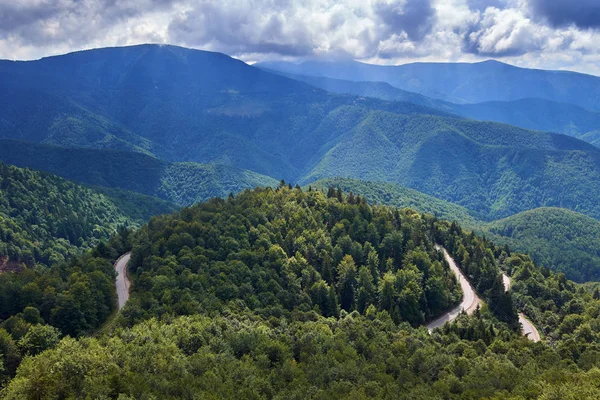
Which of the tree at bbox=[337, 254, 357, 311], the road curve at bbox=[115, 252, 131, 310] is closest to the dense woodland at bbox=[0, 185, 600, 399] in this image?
the tree at bbox=[337, 254, 357, 311]

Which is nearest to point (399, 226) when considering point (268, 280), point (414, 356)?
point (268, 280)

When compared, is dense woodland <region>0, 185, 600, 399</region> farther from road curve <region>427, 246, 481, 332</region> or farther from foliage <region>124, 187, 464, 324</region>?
road curve <region>427, 246, 481, 332</region>

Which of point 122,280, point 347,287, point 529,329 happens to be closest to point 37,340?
point 122,280

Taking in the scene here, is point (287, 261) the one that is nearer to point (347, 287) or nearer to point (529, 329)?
point (347, 287)

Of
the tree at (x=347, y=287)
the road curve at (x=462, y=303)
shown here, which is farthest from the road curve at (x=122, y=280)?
the road curve at (x=462, y=303)

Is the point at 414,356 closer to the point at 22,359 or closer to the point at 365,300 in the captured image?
the point at 365,300

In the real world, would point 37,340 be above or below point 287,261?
above

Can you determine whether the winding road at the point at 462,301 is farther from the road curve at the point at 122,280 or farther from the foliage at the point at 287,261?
the foliage at the point at 287,261
